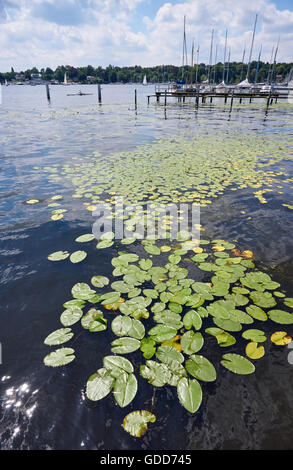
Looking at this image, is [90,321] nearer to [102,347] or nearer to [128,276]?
[102,347]

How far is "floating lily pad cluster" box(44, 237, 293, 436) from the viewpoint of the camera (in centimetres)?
194

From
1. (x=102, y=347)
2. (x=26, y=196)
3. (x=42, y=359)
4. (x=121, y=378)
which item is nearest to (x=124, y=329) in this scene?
(x=102, y=347)

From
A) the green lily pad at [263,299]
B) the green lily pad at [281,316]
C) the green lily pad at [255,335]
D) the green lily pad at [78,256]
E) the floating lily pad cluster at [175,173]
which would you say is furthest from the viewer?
the floating lily pad cluster at [175,173]

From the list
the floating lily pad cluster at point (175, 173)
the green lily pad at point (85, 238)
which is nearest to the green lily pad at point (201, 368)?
the green lily pad at point (85, 238)

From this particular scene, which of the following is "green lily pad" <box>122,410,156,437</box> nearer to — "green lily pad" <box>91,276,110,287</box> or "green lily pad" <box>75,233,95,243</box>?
"green lily pad" <box>91,276,110,287</box>

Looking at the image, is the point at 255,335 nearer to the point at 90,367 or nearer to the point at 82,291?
the point at 90,367

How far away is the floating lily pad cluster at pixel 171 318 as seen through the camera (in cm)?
194

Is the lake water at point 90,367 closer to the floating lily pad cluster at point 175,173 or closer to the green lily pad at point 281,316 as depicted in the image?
the green lily pad at point 281,316

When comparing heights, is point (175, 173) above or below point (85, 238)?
above

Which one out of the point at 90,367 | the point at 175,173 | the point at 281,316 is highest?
the point at 175,173

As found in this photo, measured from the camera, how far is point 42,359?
7.04 feet

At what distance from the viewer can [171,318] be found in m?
2.45

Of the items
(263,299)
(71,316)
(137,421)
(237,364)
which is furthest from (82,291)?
(263,299)

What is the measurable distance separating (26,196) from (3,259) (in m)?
2.51
